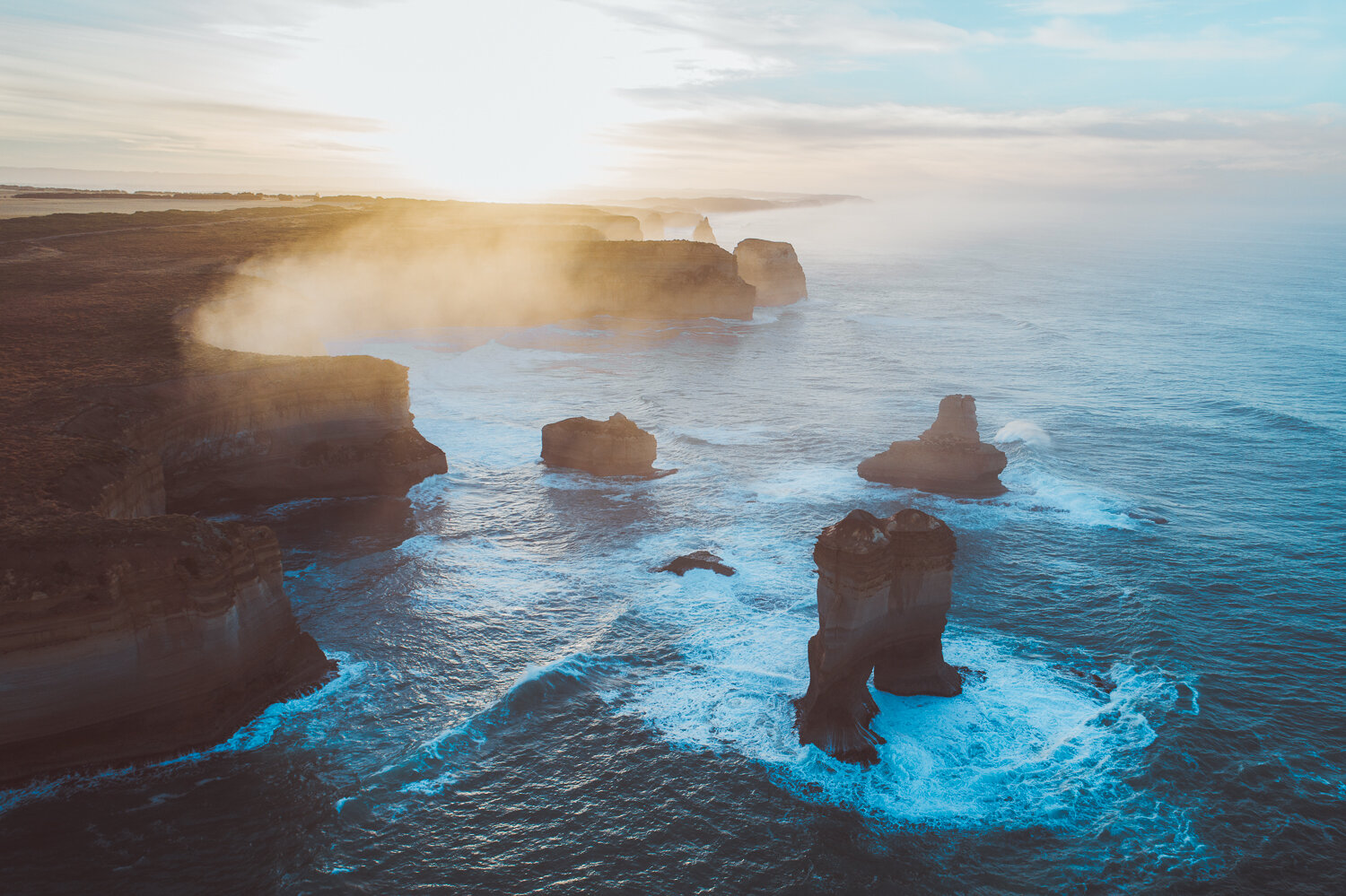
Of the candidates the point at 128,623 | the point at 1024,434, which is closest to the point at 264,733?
the point at 128,623

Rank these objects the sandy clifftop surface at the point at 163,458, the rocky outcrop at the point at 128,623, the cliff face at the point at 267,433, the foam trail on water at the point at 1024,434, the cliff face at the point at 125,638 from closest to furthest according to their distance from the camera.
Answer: the cliff face at the point at 125,638 → the rocky outcrop at the point at 128,623 → the sandy clifftop surface at the point at 163,458 → the cliff face at the point at 267,433 → the foam trail on water at the point at 1024,434

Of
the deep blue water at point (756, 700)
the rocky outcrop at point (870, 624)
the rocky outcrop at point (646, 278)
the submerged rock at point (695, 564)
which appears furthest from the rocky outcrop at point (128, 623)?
the rocky outcrop at point (646, 278)

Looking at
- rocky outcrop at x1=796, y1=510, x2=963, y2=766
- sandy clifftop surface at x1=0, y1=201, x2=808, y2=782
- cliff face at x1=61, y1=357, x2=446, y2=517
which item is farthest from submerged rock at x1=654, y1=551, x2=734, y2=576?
cliff face at x1=61, y1=357, x2=446, y2=517

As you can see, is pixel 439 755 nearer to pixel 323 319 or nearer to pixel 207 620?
pixel 207 620

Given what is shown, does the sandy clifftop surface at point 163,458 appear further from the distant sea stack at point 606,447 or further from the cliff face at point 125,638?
the distant sea stack at point 606,447

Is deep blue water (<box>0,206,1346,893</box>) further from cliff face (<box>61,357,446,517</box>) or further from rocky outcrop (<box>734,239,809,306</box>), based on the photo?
rocky outcrop (<box>734,239,809,306</box>)

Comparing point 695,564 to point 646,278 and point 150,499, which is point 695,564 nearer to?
point 150,499
